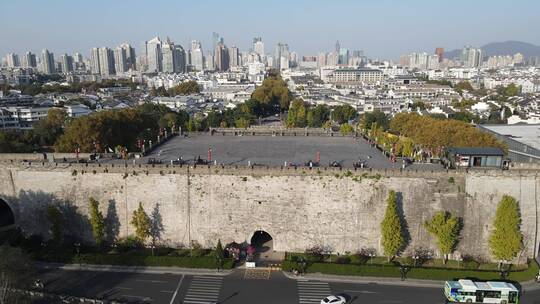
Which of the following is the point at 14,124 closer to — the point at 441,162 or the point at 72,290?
the point at 72,290

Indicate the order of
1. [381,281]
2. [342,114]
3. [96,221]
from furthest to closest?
[342,114] < [96,221] < [381,281]

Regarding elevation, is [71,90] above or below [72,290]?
above

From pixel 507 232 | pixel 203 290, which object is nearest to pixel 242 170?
pixel 203 290

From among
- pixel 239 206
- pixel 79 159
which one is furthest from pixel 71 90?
pixel 239 206

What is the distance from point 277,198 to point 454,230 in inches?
531

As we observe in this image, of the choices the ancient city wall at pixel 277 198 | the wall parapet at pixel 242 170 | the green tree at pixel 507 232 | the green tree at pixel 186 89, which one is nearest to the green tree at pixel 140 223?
the ancient city wall at pixel 277 198

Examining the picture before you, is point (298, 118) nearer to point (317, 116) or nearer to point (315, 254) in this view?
point (317, 116)

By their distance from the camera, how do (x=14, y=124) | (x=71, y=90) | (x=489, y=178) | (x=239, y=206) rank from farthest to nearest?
1. (x=71, y=90)
2. (x=14, y=124)
3. (x=239, y=206)
4. (x=489, y=178)

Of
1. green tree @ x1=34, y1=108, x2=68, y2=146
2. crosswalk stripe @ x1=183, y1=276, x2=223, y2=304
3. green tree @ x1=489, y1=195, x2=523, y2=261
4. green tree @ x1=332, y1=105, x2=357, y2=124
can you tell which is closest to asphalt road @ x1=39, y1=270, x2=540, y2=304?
crosswalk stripe @ x1=183, y1=276, x2=223, y2=304

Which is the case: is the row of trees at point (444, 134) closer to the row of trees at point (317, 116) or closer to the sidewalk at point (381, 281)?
the row of trees at point (317, 116)

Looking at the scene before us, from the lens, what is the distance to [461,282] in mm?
27094

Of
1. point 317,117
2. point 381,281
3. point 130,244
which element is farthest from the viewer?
point 317,117

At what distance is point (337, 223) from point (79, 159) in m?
23.1

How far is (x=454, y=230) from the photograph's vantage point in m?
30.8
